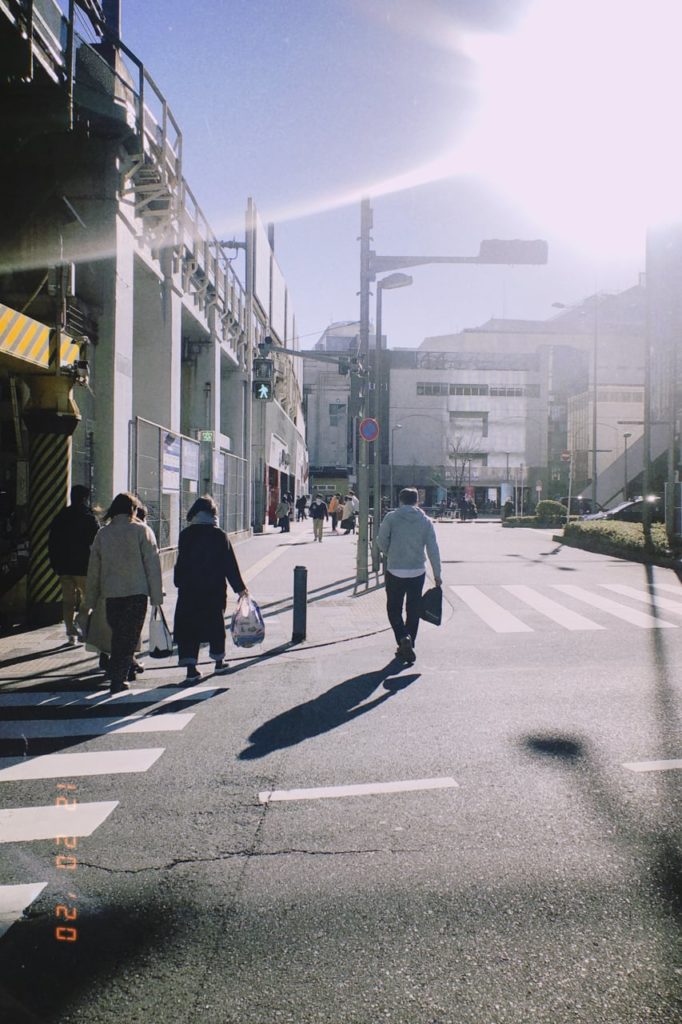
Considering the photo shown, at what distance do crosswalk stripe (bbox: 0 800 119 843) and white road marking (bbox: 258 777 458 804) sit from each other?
34.3 inches

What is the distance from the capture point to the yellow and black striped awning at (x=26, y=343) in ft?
29.7

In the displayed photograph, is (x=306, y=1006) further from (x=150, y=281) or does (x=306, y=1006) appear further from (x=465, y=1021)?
(x=150, y=281)

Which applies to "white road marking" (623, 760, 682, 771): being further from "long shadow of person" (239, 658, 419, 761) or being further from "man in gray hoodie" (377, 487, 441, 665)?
"man in gray hoodie" (377, 487, 441, 665)

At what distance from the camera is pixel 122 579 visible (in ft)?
23.0

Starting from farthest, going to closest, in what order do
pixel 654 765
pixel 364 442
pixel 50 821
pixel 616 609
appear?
pixel 364 442 < pixel 616 609 < pixel 654 765 < pixel 50 821

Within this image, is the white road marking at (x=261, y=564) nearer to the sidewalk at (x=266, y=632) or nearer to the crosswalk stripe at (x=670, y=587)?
the sidewalk at (x=266, y=632)

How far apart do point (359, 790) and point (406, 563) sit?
13.5ft

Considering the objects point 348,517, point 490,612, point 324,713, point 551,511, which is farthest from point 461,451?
point 324,713

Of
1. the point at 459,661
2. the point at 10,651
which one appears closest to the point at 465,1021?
the point at 459,661

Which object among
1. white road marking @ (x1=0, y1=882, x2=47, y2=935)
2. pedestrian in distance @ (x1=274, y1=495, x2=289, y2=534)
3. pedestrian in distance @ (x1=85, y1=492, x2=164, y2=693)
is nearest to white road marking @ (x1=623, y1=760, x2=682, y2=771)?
white road marking @ (x1=0, y1=882, x2=47, y2=935)

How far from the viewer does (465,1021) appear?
94.9 inches

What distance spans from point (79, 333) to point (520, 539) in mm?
21071

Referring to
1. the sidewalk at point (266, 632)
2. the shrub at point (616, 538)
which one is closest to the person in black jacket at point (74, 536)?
the sidewalk at point (266, 632)
